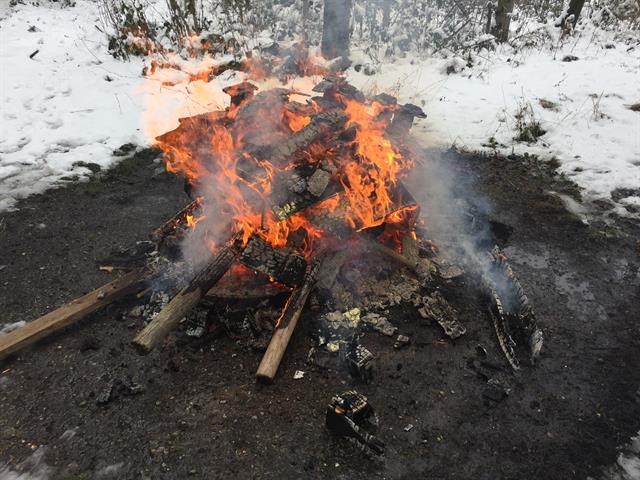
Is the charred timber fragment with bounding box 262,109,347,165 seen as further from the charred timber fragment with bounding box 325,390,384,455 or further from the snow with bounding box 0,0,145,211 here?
the snow with bounding box 0,0,145,211

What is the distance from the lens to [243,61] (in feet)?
35.4

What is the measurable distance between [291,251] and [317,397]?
161 cm

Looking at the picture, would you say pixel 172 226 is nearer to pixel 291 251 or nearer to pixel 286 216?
pixel 286 216

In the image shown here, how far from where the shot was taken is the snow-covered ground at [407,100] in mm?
7593

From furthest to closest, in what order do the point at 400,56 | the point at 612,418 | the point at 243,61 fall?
the point at 400,56 → the point at 243,61 → the point at 612,418

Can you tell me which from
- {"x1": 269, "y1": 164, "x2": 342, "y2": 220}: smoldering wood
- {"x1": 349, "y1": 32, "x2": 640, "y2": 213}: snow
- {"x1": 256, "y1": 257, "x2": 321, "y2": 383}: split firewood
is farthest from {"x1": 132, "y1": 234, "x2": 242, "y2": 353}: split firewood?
{"x1": 349, "y1": 32, "x2": 640, "y2": 213}: snow

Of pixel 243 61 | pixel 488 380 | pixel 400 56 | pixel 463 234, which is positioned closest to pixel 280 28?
pixel 243 61

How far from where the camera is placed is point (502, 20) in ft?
37.6

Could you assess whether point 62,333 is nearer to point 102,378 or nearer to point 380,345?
point 102,378

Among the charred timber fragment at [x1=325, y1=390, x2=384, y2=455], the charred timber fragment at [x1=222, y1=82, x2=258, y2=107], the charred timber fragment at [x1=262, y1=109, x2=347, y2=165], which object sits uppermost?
the charred timber fragment at [x1=222, y1=82, x2=258, y2=107]

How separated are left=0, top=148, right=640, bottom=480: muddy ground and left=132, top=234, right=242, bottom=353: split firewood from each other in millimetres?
507

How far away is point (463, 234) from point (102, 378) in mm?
4843

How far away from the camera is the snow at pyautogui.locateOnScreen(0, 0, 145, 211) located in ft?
24.5

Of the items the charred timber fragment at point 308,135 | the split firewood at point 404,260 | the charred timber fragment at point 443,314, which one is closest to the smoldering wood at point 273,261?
the split firewood at point 404,260
